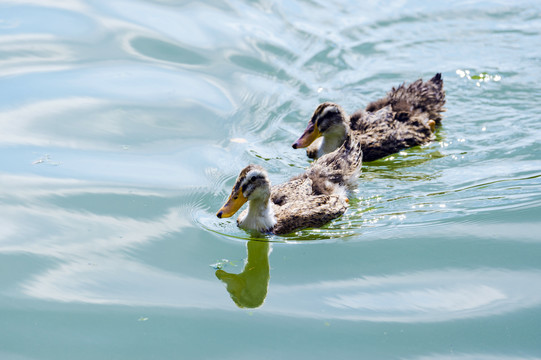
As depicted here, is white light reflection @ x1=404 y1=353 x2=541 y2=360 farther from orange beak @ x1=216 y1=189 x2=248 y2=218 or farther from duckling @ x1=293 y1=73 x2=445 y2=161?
duckling @ x1=293 y1=73 x2=445 y2=161

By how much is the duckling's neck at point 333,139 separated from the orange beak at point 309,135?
0.17m

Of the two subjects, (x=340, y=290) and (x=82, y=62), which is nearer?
(x=340, y=290)

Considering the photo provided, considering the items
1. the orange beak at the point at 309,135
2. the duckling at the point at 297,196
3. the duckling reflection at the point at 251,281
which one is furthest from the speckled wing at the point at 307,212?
the orange beak at the point at 309,135

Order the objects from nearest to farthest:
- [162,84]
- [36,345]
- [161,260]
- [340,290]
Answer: [36,345] → [340,290] → [161,260] → [162,84]

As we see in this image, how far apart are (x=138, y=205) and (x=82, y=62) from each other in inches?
184

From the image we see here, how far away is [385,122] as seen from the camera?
10695mm

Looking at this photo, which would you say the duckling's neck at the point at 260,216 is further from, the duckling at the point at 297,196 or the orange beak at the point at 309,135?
the orange beak at the point at 309,135

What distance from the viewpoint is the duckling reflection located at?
673 centimetres

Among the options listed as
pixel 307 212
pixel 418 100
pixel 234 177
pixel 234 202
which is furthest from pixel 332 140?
pixel 234 202

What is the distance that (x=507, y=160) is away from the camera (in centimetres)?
982

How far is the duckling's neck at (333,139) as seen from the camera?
10.4 metres

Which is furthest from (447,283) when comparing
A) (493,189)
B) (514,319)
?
(493,189)

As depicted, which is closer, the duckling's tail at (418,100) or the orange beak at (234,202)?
the orange beak at (234,202)

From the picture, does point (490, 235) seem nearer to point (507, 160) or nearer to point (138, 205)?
point (507, 160)
